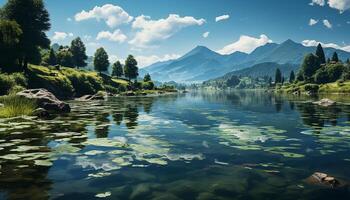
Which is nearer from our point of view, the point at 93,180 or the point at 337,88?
the point at 93,180

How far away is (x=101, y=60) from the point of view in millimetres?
173625

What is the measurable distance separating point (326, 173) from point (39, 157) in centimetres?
1594

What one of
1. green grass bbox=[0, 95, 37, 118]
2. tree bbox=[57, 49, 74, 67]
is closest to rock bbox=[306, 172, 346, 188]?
green grass bbox=[0, 95, 37, 118]

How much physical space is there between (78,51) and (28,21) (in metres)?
91.6

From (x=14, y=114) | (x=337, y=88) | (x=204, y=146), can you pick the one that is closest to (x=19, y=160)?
(x=204, y=146)

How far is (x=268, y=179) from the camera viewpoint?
15617mm

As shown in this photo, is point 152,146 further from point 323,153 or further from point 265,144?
point 323,153

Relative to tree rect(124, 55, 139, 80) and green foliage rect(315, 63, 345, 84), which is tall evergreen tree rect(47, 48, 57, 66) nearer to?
tree rect(124, 55, 139, 80)

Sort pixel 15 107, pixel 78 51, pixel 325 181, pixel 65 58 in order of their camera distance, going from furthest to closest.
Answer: pixel 78 51
pixel 65 58
pixel 15 107
pixel 325 181

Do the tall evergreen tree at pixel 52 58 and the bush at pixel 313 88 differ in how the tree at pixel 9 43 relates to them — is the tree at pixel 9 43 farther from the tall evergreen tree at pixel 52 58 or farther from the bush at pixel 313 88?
the bush at pixel 313 88

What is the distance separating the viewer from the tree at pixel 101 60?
17275 centimetres

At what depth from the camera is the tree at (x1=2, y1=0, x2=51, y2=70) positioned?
87.2 m

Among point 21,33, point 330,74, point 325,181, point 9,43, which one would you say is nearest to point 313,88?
point 330,74

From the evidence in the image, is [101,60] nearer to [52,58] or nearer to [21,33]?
[52,58]
